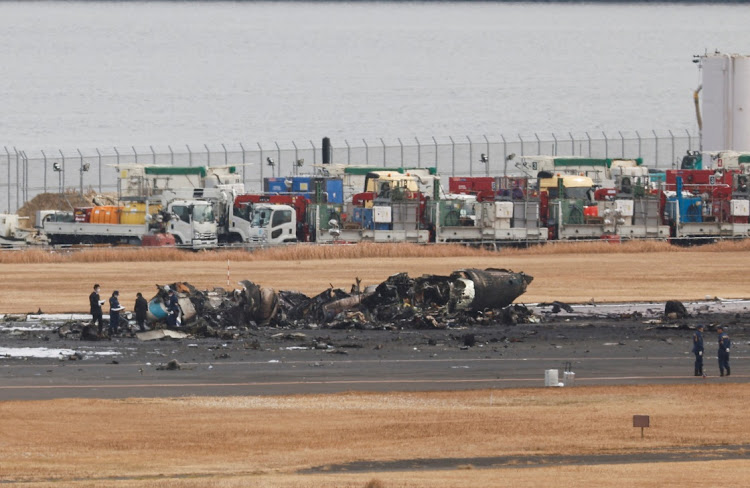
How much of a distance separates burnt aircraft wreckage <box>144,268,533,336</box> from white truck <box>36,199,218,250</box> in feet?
70.9

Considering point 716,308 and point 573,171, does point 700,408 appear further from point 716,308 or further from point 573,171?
point 573,171

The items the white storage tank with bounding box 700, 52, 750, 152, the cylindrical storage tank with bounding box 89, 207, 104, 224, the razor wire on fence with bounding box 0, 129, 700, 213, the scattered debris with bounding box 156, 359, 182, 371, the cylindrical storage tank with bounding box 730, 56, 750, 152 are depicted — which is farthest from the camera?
the razor wire on fence with bounding box 0, 129, 700, 213

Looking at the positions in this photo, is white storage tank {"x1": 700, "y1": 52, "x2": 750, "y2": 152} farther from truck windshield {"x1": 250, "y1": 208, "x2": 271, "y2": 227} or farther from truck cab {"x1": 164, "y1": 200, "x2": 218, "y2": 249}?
truck cab {"x1": 164, "y1": 200, "x2": 218, "y2": 249}

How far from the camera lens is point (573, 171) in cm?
8525

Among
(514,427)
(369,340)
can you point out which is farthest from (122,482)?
(369,340)

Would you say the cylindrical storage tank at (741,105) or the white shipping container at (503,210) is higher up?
the cylindrical storage tank at (741,105)

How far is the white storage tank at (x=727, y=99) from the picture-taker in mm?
98438

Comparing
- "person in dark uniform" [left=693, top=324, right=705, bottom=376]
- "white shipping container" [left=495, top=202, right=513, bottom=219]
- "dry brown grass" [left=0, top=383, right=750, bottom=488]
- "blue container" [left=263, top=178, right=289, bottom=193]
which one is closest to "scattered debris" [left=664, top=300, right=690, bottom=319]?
"person in dark uniform" [left=693, top=324, right=705, bottom=376]

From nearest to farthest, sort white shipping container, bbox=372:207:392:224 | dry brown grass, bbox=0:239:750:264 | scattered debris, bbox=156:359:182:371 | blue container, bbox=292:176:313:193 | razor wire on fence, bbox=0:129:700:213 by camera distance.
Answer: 1. scattered debris, bbox=156:359:182:371
2. dry brown grass, bbox=0:239:750:264
3. white shipping container, bbox=372:207:392:224
4. blue container, bbox=292:176:313:193
5. razor wire on fence, bbox=0:129:700:213

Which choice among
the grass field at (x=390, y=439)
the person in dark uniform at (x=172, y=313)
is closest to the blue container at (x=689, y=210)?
the person in dark uniform at (x=172, y=313)

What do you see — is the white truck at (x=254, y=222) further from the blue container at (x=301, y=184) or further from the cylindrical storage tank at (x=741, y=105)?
the cylindrical storage tank at (x=741, y=105)

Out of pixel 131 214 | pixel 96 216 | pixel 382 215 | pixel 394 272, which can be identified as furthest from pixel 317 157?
pixel 394 272

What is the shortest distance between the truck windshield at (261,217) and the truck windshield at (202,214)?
2.16m

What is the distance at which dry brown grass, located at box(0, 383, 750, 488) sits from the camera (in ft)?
83.3
